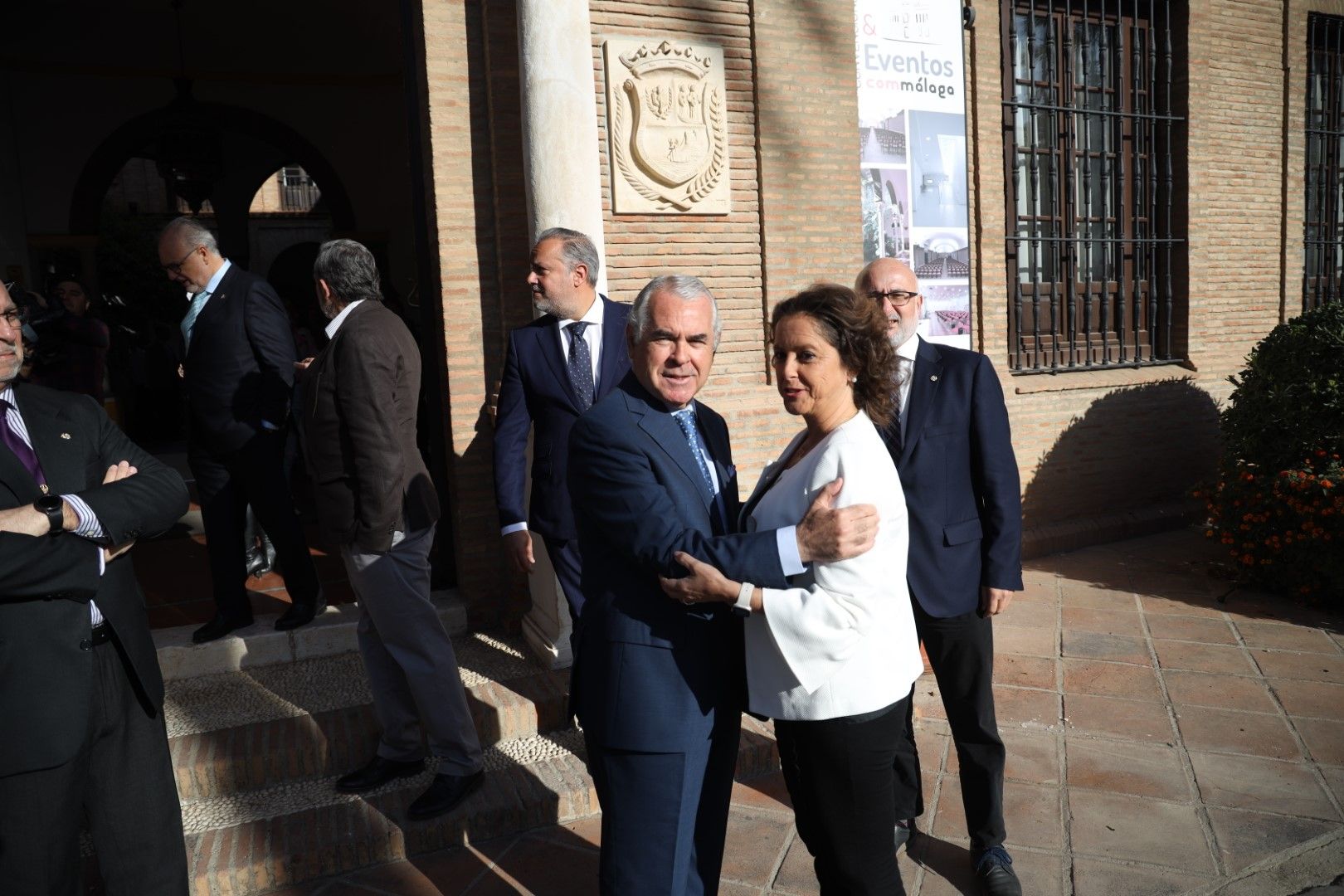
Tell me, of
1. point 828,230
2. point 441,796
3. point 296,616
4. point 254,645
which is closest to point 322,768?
point 441,796

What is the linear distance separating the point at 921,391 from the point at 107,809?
2.56 meters

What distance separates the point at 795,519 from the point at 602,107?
4.03 metres

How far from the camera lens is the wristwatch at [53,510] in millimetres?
2229

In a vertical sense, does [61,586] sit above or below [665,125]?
below

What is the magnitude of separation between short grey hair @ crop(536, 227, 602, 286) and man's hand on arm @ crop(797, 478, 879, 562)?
77.7 inches

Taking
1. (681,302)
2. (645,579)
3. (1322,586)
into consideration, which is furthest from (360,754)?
(1322,586)

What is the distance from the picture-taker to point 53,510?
2.23 metres

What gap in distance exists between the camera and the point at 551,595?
4.65 meters

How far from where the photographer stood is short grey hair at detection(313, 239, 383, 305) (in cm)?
342

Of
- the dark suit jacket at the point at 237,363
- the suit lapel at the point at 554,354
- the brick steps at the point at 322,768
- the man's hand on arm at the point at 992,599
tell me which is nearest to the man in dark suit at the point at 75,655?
the brick steps at the point at 322,768

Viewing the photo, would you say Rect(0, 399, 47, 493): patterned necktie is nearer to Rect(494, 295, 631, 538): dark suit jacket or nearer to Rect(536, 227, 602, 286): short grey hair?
Rect(494, 295, 631, 538): dark suit jacket

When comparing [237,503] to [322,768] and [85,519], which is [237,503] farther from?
[85,519]

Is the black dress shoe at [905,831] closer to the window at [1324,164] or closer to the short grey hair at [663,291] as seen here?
the short grey hair at [663,291]

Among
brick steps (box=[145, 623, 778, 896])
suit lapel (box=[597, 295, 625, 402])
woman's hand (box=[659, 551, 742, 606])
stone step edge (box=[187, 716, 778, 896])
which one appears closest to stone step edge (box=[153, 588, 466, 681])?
brick steps (box=[145, 623, 778, 896])
